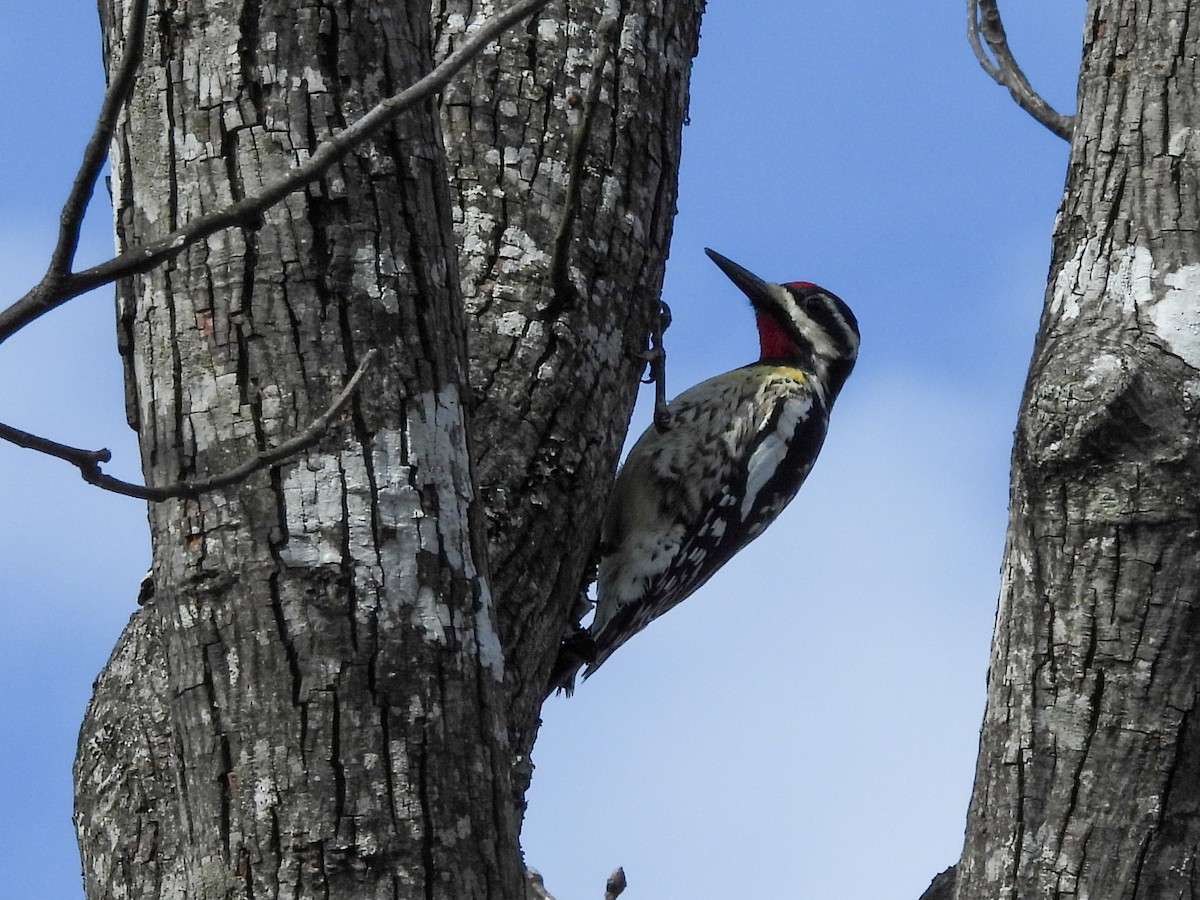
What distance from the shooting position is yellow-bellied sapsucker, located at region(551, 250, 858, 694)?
15.4ft

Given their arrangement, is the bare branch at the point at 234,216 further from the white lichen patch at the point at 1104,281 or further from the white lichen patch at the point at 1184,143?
the white lichen patch at the point at 1184,143

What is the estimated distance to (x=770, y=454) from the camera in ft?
16.4

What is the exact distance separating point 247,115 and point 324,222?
0.21m

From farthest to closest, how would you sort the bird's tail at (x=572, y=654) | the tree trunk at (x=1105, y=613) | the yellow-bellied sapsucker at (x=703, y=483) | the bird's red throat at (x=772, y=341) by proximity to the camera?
the bird's red throat at (x=772, y=341)
the yellow-bellied sapsucker at (x=703, y=483)
the bird's tail at (x=572, y=654)
the tree trunk at (x=1105, y=613)

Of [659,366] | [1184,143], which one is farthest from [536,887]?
[1184,143]

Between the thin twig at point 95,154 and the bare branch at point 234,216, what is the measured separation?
0.02m

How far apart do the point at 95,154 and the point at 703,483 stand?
3432mm

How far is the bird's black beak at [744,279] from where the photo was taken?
561 cm

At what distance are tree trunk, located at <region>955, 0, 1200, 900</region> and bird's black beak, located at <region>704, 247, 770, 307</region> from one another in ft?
9.55

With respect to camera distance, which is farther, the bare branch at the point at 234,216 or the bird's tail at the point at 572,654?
the bird's tail at the point at 572,654

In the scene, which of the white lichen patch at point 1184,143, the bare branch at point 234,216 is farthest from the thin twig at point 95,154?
the white lichen patch at point 1184,143

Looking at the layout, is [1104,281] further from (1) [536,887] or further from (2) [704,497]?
(2) [704,497]

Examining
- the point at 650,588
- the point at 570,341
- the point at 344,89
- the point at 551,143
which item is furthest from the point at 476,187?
the point at 650,588

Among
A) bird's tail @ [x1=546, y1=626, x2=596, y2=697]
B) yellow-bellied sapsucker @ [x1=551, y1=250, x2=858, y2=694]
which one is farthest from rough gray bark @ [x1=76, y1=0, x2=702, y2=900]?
yellow-bellied sapsucker @ [x1=551, y1=250, x2=858, y2=694]
